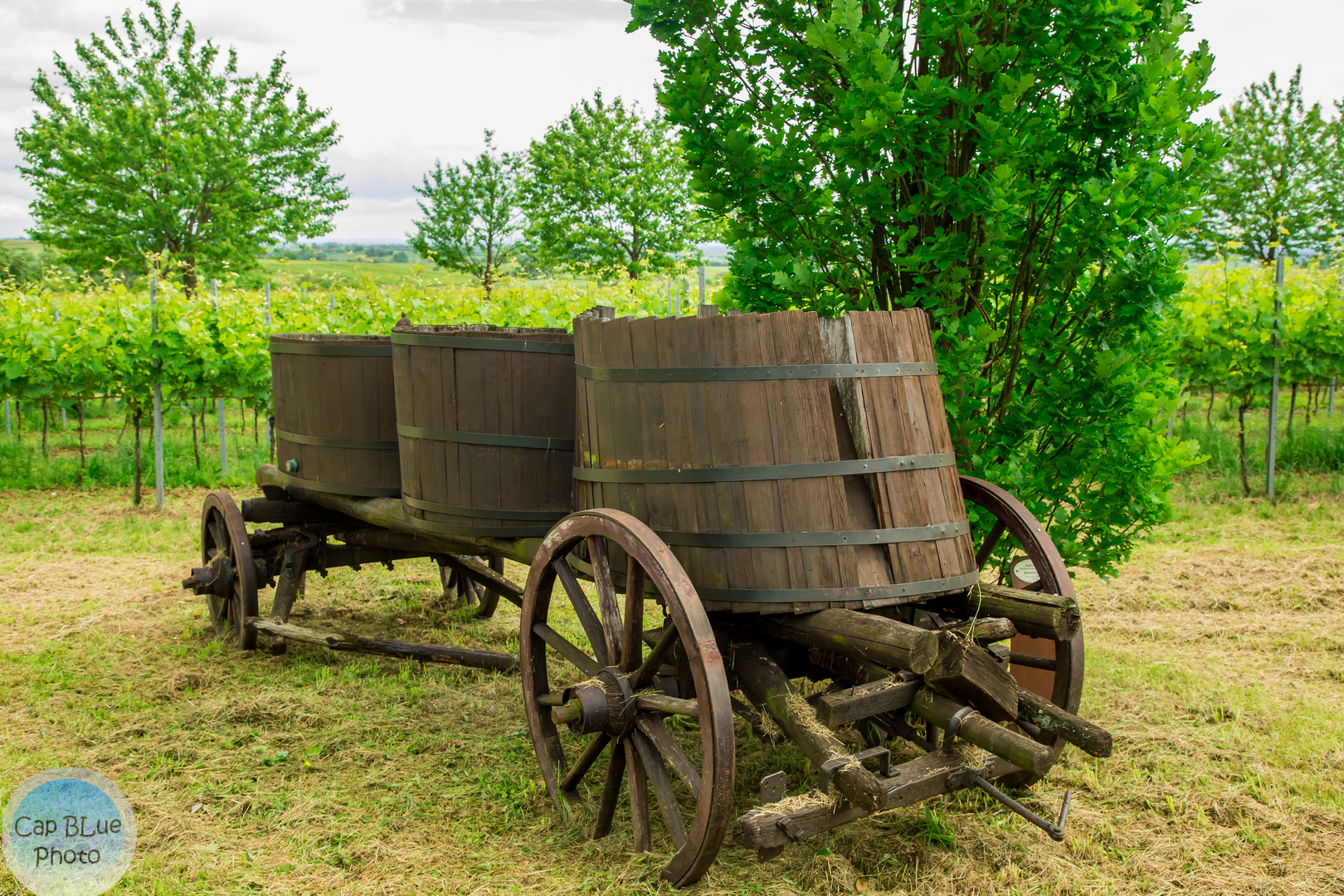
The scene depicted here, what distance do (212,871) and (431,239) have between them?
106 ft

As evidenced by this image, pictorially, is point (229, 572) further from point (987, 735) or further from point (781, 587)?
point (987, 735)

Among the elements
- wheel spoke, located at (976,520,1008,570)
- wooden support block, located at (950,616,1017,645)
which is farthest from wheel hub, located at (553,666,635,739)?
wheel spoke, located at (976,520,1008,570)

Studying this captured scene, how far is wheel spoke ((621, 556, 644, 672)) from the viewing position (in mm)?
2705

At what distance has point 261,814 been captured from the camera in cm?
320

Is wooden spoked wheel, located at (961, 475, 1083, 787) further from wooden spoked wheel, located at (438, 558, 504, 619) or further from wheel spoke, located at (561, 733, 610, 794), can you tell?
wooden spoked wheel, located at (438, 558, 504, 619)

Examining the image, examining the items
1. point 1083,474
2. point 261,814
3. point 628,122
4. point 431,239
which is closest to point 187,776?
point 261,814

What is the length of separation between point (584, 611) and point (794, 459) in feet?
3.12

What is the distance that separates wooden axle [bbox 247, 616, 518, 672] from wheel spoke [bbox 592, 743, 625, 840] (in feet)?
5.31

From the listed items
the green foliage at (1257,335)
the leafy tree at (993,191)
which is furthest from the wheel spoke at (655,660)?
the green foliage at (1257,335)

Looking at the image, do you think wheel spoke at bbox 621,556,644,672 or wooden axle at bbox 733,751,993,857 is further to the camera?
wheel spoke at bbox 621,556,644,672

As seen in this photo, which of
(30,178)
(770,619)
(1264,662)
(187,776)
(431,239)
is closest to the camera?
(770,619)

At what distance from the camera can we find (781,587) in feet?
8.44

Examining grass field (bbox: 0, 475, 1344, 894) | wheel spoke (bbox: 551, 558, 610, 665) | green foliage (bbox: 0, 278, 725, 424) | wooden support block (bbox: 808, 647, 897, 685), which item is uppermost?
green foliage (bbox: 0, 278, 725, 424)

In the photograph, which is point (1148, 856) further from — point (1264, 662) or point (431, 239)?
point (431, 239)
